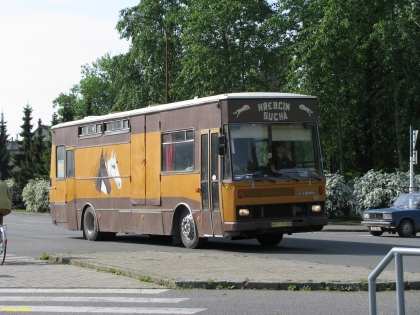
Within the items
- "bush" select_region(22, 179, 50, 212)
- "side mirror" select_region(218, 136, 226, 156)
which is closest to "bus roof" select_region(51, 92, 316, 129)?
"side mirror" select_region(218, 136, 226, 156)

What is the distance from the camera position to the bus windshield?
17.6m

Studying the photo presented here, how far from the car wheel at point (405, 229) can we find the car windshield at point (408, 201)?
103 cm

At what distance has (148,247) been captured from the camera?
67.2 feet

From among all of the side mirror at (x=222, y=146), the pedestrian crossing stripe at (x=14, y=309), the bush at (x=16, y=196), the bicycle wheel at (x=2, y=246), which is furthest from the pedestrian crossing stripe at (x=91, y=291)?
the bush at (x=16, y=196)

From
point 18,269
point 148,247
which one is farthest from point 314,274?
point 148,247

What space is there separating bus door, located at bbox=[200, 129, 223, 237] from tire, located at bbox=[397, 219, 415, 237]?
10.2 meters

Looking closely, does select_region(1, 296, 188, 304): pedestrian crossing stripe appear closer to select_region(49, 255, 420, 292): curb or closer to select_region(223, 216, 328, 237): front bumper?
select_region(49, 255, 420, 292): curb

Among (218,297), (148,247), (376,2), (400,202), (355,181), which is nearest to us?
(218,297)

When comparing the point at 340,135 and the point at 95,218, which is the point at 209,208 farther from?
the point at 340,135

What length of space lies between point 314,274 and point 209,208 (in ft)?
19.9

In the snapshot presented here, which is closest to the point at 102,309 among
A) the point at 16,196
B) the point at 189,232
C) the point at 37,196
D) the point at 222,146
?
the point at 222,146

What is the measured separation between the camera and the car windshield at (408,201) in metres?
27.4

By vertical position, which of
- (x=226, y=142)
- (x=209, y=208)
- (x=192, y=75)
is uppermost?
(x=192, y=75)

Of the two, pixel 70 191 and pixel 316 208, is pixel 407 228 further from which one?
pixel 70 191
